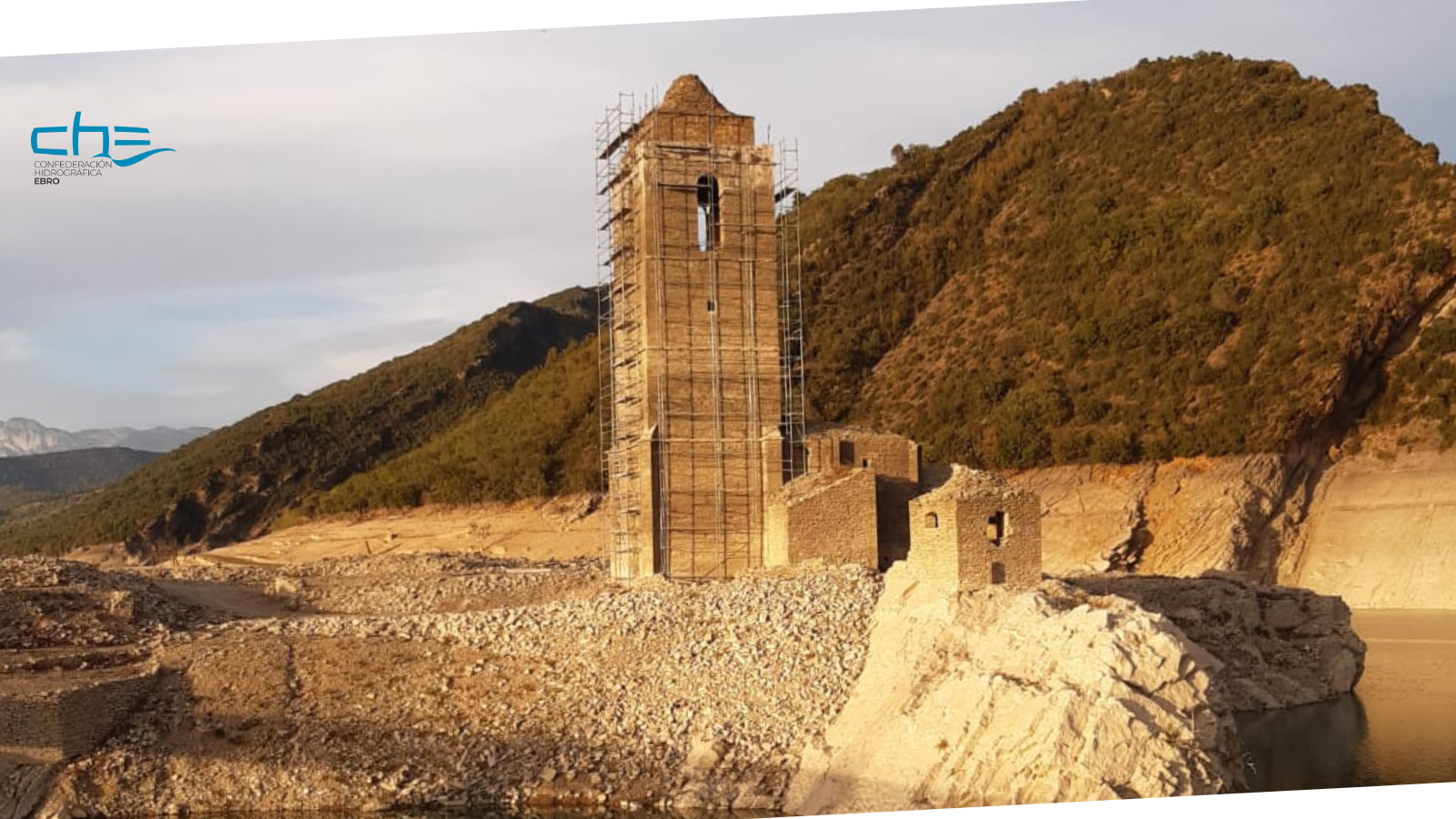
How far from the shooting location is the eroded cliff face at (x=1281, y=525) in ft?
144

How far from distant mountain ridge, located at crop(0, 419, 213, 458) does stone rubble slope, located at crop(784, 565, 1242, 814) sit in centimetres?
10955

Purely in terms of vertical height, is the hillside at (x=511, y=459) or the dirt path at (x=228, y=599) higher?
the hillside at (x=511, y=459)

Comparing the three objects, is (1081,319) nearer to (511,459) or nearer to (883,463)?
(511,459)

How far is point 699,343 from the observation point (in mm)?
31672

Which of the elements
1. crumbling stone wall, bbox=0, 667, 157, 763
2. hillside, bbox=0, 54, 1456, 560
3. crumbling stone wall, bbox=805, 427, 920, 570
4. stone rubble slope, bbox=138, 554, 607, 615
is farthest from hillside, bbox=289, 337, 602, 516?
crumbling stone wall, bbox=0, 667, 157, 763

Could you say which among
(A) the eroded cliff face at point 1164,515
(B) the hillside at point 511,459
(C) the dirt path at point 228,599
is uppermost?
(B) the hillside at point 511,459

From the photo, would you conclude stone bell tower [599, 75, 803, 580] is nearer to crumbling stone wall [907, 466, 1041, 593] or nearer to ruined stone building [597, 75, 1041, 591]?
ruined stone building [597, 75, 1041, 591]

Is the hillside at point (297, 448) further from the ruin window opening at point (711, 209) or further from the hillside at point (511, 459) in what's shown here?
the ruin window opening at point (711, 209)

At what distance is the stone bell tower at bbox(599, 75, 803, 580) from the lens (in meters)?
31.5

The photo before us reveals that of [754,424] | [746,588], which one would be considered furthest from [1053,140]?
[746,588]

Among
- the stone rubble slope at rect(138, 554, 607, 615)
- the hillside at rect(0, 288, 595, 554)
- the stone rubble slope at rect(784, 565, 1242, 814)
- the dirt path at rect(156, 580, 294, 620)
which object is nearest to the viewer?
the stone rubble slope at rect(784, 565, 1242, 814)

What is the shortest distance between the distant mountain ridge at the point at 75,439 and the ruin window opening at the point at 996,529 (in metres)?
108

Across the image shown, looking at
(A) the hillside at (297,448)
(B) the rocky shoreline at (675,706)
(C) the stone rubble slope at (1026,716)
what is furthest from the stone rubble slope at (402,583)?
(A) the hillside at (297,448)

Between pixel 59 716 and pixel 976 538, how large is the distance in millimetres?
12079
